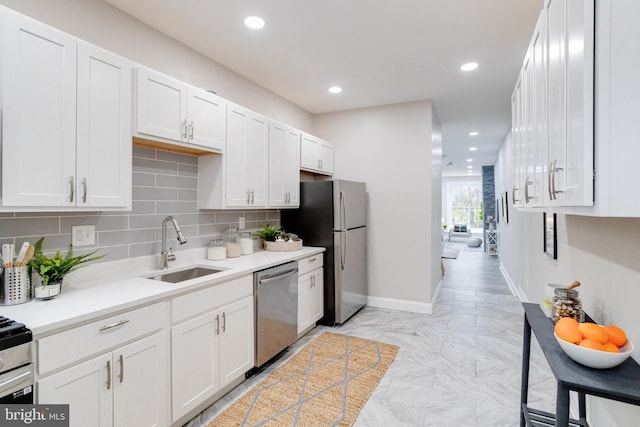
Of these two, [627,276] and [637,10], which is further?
[627,276]

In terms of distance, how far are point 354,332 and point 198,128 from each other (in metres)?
2.62

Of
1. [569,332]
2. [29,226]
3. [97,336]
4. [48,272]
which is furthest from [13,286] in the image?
[569,332]

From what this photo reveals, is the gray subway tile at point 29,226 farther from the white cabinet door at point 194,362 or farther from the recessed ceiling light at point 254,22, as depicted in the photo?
the recessed ceiling light at point 254,22

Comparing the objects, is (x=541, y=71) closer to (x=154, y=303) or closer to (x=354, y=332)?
(x=154, y=303)

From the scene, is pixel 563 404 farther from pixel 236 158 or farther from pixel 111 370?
pixel 236 158

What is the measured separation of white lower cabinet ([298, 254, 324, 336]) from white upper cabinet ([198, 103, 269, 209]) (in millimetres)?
820

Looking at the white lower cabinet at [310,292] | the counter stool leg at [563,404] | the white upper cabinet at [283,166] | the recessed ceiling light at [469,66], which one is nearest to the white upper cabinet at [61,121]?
the white upper cabinet at [283,166]

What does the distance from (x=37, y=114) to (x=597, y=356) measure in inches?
101

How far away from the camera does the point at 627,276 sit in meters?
1.36

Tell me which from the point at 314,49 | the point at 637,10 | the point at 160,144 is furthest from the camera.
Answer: the point at 314,49

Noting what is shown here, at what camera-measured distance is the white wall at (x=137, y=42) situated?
6.42 ft

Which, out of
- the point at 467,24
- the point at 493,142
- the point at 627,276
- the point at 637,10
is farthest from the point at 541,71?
the point at 493,142

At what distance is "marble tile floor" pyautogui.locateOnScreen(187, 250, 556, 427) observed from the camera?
2217 millimetres

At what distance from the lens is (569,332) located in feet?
4.11
